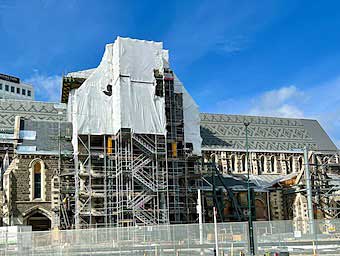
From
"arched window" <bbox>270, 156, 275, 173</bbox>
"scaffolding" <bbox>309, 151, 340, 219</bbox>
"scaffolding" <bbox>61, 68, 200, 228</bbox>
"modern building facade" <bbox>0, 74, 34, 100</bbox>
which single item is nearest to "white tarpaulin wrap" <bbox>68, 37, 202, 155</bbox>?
"scaffolding" <bbox>61, 68, 200, 228</bbox>

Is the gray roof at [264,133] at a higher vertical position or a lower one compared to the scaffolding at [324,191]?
higher

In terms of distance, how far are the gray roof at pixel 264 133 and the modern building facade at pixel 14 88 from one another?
7033cm

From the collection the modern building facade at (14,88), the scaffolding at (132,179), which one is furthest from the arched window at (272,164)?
the modern building facade at (14,88)

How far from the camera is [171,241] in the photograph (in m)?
30.3

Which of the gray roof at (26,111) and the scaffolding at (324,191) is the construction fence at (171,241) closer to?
the scaffolding at (324,191)

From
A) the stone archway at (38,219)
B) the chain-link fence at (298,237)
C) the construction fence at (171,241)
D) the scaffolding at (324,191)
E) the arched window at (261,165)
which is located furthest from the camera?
the arched window at (261,165)

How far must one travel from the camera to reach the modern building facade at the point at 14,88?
399 feet

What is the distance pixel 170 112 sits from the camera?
155ft

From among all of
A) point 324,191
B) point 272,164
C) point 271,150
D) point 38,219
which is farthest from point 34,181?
point 271,150

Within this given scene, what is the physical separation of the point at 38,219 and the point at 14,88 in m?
84.9

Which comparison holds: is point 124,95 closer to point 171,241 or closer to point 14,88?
point 171,241

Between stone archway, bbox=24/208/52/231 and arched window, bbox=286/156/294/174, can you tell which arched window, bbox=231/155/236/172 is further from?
stone archway, bbox=24/208/52/231

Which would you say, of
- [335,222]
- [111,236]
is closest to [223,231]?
[111,236]

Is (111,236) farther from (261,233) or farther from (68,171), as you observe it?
(68,171)
